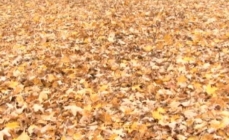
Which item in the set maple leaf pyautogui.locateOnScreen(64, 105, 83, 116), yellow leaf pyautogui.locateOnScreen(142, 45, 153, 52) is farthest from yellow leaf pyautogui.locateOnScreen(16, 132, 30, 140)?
yellow leaf pyautogui.locateOnScreen(142, 45, 153, 52)

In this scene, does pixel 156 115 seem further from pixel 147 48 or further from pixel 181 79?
pixel 147 48

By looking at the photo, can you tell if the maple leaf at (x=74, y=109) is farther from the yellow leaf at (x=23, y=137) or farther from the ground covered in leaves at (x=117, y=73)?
the yellow leaf at (x=23, y=137)

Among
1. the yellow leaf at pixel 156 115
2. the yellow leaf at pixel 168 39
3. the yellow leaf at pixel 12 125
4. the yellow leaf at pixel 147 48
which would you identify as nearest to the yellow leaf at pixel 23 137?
the yellow leaf at pixel 12 125

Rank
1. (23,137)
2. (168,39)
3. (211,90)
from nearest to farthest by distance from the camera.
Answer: (23,137) → (211,90) → (168,39)

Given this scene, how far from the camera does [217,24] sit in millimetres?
9625

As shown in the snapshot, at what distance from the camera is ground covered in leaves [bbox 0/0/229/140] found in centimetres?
530

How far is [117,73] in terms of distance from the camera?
22.9ft

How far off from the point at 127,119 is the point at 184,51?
3.06m

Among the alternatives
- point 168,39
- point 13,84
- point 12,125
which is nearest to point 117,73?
point 13,84

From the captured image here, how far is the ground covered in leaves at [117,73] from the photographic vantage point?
5301 mm

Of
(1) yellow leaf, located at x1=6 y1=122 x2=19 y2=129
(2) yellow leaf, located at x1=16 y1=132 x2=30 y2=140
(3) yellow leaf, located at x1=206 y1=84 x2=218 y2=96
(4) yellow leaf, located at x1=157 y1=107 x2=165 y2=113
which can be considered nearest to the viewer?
(2) yellow leaf, located at x1=16 y1=132 x2=30 y2=140

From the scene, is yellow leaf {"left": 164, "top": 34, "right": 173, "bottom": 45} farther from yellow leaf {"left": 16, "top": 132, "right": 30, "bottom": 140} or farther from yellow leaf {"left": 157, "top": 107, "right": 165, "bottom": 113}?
yellow leaf {"left": 16, "top": 132, "right": 30, "bottom": 140}

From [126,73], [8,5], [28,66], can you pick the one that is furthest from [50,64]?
[8,5]

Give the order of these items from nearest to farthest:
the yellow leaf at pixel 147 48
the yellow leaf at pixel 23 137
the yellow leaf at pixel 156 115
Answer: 1. the yellow leaf at pixel 23 137
2. the yellow leaf at pixel 156 115
3. the yellow leaf at pixel 147 48
